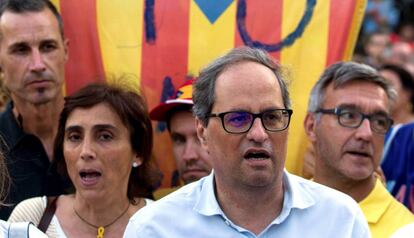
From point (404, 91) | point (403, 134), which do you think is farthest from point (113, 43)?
point (404, 91)

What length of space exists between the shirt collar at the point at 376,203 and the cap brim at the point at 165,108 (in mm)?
1024

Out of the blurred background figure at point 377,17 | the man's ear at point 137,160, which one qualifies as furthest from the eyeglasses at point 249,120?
the blurred background figure at point 377,17

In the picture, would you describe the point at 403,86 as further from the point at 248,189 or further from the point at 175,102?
the point at 248,189

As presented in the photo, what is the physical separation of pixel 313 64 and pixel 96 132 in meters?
1.49

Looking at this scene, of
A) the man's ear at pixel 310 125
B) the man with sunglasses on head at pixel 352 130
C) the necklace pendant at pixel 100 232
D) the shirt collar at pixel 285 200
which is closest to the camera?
the shirt collar at pixel 285 200

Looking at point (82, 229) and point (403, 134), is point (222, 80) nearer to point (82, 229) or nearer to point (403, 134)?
point (82, 229)

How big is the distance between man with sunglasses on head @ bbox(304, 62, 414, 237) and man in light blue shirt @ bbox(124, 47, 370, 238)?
1.12m

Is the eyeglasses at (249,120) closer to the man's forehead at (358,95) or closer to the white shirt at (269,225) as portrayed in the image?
the white shirt at (269,225)

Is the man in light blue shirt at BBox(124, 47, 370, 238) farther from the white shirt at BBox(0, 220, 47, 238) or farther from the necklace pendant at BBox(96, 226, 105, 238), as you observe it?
the necklace pendant at BBox(96, 226, 105, 238)

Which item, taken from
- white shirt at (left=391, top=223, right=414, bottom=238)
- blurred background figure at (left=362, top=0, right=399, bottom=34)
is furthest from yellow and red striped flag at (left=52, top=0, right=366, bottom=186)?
blurred background figure at (left=362, top=0, right=399, bottom=34)

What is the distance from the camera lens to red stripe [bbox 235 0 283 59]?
5.25 m

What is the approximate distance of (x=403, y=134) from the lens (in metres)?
5.85

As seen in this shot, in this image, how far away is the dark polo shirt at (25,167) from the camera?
4.65m

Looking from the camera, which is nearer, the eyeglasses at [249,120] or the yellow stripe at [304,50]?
the eyeglasses at [249,120]
